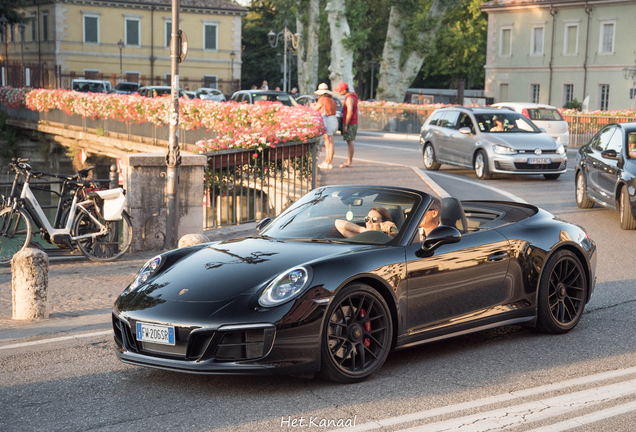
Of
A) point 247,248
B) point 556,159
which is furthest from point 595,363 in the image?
point 556,159

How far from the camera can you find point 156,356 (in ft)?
17.0

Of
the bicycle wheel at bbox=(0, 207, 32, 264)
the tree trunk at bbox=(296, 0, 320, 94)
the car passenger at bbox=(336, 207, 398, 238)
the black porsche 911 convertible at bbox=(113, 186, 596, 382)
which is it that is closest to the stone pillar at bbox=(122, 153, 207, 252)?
the bicycle wheel at bbox=(0, 207, 32, 264)

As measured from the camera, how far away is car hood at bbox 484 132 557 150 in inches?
780

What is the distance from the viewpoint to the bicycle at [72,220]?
10383 mm

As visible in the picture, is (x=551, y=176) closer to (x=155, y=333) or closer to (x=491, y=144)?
(x=491, y=144)

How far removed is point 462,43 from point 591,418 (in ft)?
247

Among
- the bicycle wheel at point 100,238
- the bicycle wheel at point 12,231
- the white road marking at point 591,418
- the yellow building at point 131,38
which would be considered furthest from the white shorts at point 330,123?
the yellow building at point 131,38

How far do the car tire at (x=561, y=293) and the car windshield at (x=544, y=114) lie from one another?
23.3m

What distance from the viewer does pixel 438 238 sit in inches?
230

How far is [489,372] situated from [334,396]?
1.18 metres

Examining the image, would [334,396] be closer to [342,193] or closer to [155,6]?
[342,193]

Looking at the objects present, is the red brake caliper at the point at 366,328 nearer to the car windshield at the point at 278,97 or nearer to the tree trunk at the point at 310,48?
the car windshield at the point at 278,97

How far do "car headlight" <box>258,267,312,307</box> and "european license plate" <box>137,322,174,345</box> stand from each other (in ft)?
1.85

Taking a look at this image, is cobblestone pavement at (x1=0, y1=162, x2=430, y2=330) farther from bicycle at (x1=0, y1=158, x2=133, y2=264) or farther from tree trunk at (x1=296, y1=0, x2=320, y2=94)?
tree trunk at (x1=296, y1=0, x2=320, y2=94)
